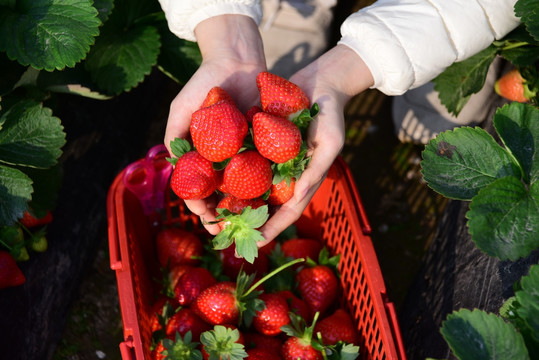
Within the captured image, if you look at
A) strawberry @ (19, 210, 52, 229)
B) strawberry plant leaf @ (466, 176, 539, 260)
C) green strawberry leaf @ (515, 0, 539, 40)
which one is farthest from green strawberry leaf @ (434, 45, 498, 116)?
strawberry @ (19, 210, 52, 229)

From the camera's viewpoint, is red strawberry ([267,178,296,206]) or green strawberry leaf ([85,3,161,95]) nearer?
red strawberry ([267,178,296,206])

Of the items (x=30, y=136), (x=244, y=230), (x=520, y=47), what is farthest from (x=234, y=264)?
(x=520, y=47)

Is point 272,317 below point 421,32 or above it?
below

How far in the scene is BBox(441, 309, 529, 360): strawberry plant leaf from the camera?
73 centimetres

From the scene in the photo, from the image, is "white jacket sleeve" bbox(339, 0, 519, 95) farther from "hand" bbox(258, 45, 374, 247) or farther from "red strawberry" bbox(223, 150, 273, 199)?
"red strawberry" bbox(223, 150, 273, 199)

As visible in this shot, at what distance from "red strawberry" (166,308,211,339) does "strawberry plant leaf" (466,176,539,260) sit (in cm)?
66

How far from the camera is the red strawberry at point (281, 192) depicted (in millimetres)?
1163

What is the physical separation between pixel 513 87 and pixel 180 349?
127cm

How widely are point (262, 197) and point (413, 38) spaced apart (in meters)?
0.48

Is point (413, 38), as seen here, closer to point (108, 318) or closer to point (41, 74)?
point (41, 74)

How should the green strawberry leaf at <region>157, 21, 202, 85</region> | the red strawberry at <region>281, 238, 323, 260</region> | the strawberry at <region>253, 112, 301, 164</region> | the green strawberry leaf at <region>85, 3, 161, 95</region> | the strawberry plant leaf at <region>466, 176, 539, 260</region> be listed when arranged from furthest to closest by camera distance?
the green strawberry leaf at <region>157, 21, 202, 85</region> < the green strawberry leaf at <region>85, 3, 161, 95</region> < the red strawberry at <region>281, 238, 323, 260</region> < the strawberry at <region>253, 112, 301, 164</region> < the strawberry plant leaf at <region>466, 176, 539, 260</region>

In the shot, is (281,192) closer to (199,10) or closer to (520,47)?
(199,10)

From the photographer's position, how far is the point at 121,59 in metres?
1.57

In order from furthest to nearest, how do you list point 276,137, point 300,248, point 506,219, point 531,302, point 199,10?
point 300,248
point 199,10
point 276,137
point 506,219
point 531,302
